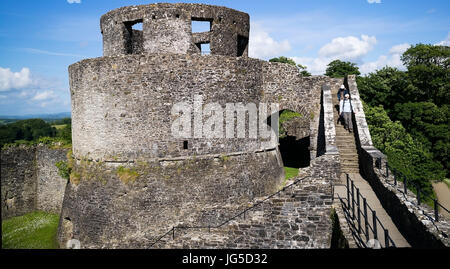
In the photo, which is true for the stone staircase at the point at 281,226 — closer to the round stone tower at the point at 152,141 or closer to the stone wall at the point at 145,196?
Answer: the round stone tower at the point at 152,141

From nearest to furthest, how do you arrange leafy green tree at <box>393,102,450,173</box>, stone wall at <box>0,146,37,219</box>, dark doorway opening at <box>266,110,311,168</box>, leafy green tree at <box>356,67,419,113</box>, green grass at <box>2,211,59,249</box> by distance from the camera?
green grass at <box>2,211,59,249</box> < stone wall at <box>0,146,37,219</box> < dark doorway opening at <box>266,110,311,168</box> < leafy green tree at <box>393,102,450,173</box> < leafy green tree at <box>356,67,419,113</box>

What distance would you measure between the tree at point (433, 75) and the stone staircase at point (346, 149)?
19901 mm

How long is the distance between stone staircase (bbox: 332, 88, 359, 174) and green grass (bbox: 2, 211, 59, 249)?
41.1ft

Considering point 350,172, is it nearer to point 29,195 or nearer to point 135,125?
point 135,125

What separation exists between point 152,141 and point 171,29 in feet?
15.2

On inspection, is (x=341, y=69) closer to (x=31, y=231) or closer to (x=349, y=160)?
(x=349, y=160)

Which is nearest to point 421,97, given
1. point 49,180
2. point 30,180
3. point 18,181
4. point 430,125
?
point 430,125

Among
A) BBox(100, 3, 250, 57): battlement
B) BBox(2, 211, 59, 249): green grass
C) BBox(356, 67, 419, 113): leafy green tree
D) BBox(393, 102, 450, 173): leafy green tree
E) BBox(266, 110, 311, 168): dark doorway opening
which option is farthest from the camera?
BBox(356, 67, 419, 113): leafy green tree

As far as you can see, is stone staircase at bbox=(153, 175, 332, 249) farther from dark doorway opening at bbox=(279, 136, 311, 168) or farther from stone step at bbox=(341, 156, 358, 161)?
dark doorway opening at bbox=(279, 136, 311, 168)

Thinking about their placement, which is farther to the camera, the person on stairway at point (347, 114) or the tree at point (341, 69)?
the tree at point (341, 69)

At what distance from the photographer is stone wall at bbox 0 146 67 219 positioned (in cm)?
1853

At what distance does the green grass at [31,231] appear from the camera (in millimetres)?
14992

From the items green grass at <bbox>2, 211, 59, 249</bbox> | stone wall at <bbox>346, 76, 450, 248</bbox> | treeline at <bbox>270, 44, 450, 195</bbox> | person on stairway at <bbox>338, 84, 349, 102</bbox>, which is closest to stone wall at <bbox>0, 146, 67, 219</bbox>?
green grass at <bbox>2, 211, 59, 249</bbox>

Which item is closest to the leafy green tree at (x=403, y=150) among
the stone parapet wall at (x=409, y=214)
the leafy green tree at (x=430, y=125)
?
the leafy green tree at (x=430, y=125)
